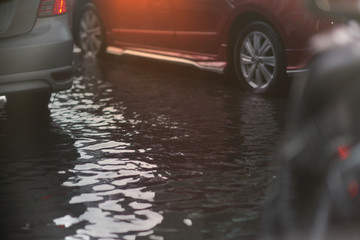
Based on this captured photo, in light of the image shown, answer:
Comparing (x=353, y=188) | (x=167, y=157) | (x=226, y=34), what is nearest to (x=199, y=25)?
(x=226, y=34)

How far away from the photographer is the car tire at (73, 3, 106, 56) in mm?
11547

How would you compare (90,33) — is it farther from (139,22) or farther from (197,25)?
(197,25)

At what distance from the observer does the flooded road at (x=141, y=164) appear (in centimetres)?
423

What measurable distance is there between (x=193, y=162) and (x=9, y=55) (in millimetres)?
1931

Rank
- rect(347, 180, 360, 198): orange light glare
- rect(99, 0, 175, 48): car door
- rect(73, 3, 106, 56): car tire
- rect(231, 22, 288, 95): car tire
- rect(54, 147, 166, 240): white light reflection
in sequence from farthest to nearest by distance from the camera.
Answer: rect(73, 3, 106, 56): car tire → rect(99, 0, 175, 48): car door → rect(231, 22, 288, 95): car tire → rect(54, 147, 166, 240): white light reflection → rect(347, 180, 360, 198): orange light glare

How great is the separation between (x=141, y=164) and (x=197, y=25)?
3.78 meters

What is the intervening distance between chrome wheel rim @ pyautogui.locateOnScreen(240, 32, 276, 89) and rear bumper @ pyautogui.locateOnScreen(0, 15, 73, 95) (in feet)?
7.26

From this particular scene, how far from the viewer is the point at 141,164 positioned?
562cm

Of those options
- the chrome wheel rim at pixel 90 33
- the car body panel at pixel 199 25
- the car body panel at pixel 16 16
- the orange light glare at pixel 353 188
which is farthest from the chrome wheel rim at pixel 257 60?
the orange light glare at pixel 353 188

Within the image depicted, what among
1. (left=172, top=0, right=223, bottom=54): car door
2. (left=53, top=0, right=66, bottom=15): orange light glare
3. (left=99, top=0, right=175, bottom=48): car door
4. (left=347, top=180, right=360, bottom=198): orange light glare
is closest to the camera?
(left=347, top=180, right=360, bottom=198): orange light glare

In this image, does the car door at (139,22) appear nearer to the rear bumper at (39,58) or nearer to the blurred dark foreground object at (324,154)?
the rear bumper at (39,58)

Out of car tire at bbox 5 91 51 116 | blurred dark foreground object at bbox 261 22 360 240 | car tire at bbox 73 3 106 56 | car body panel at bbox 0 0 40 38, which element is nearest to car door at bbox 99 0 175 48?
car tire at bbox 73 3 106 56

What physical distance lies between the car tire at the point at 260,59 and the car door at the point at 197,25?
1.01 ft

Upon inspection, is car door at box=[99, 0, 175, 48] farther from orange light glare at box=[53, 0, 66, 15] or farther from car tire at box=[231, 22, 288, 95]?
orange light glare at box=[53, 0, 66, 15]
